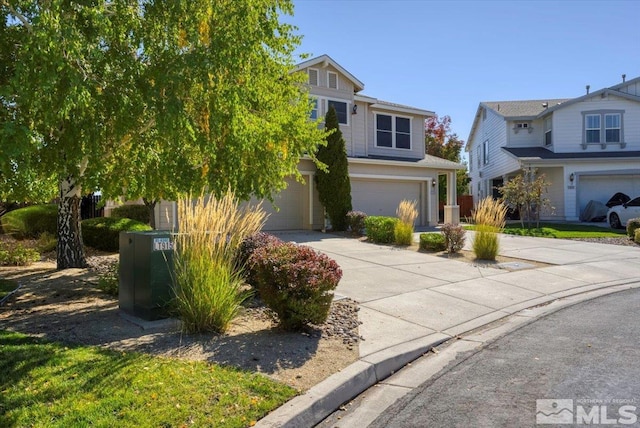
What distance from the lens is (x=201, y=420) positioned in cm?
333

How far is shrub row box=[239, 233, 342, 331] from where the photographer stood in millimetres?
5168

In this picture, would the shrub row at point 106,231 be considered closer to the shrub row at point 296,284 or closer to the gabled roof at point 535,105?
the shrub row at point 296,284

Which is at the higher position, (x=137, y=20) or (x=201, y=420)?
(x=137, y=20)

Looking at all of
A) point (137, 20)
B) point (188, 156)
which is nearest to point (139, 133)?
point (188, 156)

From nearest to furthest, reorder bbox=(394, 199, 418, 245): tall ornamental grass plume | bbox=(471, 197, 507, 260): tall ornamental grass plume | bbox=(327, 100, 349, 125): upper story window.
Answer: bbox=(471, 197, 507, 260): tall ornamental grass plume < bbox=(394, 199, 418, 245): tall ornamental grass plume < bbox=(327, 100, 349, 125): upper story window

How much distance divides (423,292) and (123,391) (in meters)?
5.45

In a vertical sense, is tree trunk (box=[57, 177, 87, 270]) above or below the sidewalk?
above

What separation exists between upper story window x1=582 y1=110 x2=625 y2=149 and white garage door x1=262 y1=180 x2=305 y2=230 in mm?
16729

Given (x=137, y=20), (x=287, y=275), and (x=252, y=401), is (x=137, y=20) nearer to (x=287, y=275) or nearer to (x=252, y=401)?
(x=287, y=275)

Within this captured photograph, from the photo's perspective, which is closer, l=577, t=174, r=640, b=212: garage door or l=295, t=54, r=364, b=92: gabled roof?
l=295, t=54, r=364, b=92: gabled roof

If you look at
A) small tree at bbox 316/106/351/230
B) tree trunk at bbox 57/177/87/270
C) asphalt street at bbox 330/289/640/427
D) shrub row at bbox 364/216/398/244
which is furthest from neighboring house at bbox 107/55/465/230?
asphalt street at bbox 330/289/640/427

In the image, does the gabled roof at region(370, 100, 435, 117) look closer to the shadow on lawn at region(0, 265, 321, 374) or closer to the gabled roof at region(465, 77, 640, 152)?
the gabled roof at region(465, 77, 640, 152)

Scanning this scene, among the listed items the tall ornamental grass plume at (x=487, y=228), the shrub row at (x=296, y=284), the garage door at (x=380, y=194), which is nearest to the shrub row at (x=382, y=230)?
the tall ornamental grass plume at (x=487, y=228)

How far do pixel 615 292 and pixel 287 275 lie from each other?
22.9 feet
